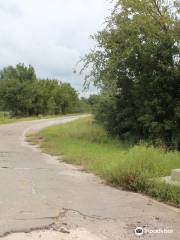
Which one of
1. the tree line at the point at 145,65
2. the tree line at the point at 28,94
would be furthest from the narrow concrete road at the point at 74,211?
the tree line at the point at 28,94

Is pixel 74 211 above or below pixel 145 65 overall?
below

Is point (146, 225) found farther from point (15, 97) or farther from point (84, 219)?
point (15, 97)

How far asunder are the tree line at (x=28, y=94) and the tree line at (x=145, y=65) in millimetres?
56498

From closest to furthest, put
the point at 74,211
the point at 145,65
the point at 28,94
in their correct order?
the point at 74,211
the point at 145,65
the point at 28,94

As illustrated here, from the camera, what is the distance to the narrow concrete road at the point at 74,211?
6472 millimetres

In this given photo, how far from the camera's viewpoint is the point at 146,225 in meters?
6.96

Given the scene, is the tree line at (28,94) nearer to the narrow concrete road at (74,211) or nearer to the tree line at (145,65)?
the tree line at (145,65)

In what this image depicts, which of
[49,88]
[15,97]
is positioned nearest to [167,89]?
[15,97]

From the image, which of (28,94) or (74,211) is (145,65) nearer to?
(74,211)

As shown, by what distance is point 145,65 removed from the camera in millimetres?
20750

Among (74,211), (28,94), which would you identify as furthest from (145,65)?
(28,94)

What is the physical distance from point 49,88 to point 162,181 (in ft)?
277

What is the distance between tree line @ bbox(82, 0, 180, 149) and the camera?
20.1m

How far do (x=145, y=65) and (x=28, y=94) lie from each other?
197ft
